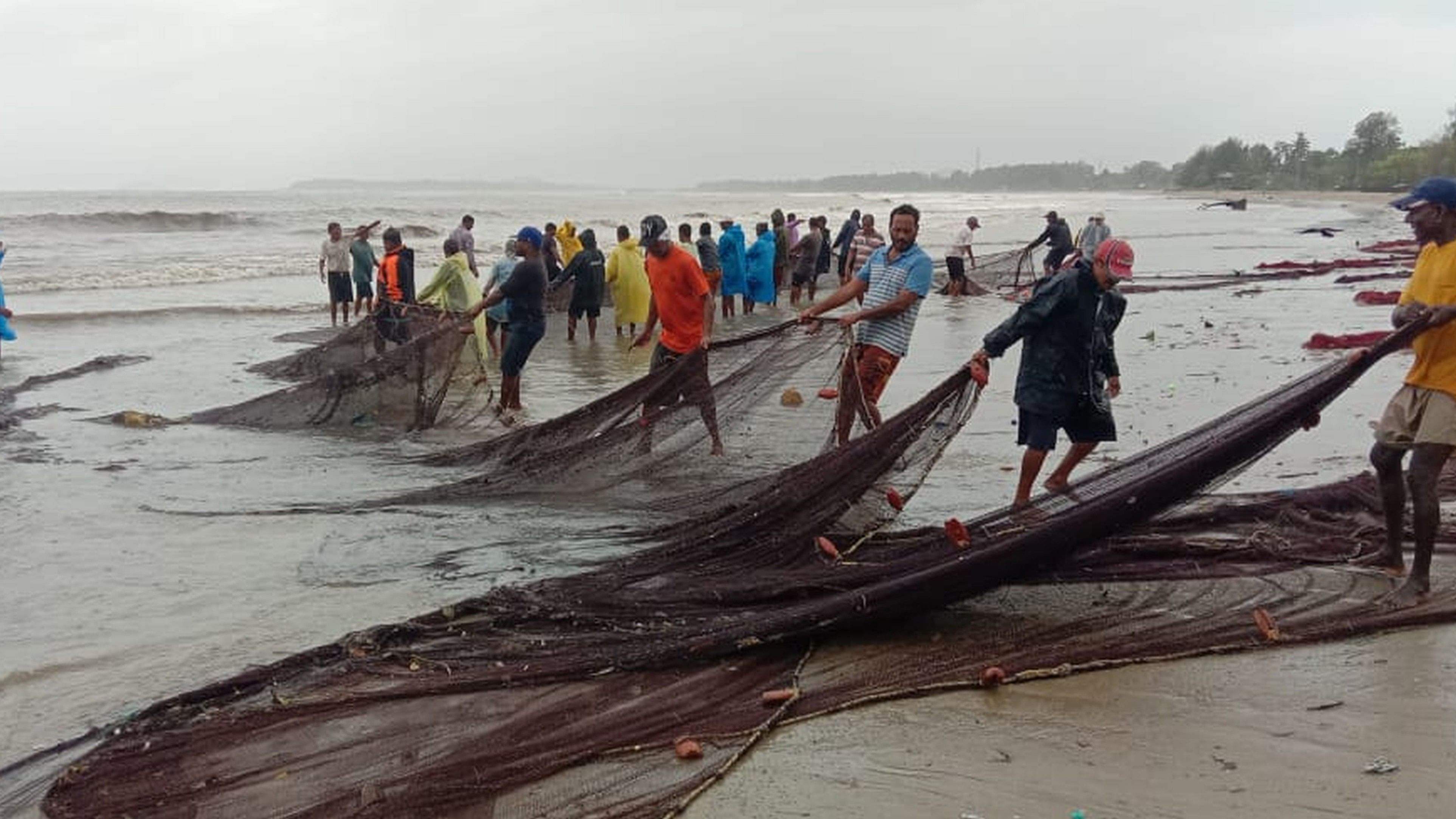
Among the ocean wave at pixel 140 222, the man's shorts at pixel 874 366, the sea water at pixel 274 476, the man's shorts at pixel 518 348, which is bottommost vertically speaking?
the sea water at pixel 274 476

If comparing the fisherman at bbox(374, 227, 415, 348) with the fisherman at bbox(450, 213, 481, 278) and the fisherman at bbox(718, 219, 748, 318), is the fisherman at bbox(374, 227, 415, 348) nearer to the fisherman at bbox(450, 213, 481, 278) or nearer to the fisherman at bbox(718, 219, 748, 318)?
the fisherman at bbox(450, 213, 481, 278)

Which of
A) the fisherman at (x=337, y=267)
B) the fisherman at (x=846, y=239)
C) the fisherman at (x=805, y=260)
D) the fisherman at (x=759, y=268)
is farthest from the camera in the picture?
the fisherman at (x=805, y=260)

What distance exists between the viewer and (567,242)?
57.2ft

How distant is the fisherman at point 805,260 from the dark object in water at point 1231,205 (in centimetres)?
4594

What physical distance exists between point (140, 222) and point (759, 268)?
35.7 metres

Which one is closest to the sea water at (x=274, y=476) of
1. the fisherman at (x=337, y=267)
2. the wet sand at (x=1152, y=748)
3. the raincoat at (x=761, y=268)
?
the raincoat at (x=761, y=268)

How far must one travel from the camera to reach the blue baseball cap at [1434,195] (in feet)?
13.4

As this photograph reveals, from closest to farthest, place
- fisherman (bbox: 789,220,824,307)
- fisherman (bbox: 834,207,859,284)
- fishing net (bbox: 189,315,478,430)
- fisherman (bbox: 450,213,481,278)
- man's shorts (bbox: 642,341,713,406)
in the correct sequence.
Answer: man's shorts (bbox: 642,341,713,406), fishing net (bbox: 189,315,478,430), fisherman (bbox: 450,213,481,278), fisherman (bbox: 834,207,859,284), fisherman (bbox: 789,220,824,307)

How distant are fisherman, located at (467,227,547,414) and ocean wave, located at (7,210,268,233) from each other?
1536 inches

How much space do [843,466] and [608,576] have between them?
3.59 feet

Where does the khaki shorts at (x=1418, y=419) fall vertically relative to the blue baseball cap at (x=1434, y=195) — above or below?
below

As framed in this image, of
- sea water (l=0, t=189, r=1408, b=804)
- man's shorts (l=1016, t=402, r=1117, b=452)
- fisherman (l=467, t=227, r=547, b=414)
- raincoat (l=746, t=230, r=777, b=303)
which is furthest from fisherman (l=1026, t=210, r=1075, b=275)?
man's shorts (l=1016, t=402, r=1117, b=452)

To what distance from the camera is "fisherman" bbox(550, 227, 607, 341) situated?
14.6m

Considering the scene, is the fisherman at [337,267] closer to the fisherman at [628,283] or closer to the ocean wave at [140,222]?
the fisherman at [628,283]
